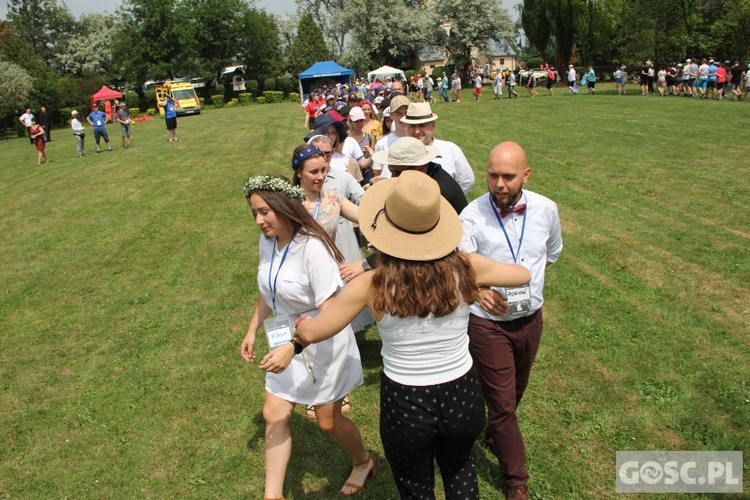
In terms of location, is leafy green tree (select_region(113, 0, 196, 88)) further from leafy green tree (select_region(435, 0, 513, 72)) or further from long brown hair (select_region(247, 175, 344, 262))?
long brown hair (select_region(247, 175, 344, 262))

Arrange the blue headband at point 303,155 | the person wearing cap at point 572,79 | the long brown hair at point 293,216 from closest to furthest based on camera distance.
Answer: the long brown hair at point 293,216, the blue headband at point 303,155, the person wearing cap at point 572,79

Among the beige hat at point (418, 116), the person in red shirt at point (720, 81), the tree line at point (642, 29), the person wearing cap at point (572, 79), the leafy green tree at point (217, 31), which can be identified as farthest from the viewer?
the leafy green tree at point (217, 31)

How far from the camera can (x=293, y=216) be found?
3125mm

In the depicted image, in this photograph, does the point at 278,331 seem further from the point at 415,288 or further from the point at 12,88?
the point at 12,88

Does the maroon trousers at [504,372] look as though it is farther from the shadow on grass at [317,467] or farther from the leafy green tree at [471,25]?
the leafy green tree at [471,25]

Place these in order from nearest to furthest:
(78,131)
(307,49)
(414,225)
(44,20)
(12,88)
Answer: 1. (414,225)
2. (78,131)
3. (12,88)
4. (307,49)
5. (44,20)

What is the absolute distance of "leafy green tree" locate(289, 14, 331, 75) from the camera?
63.2 m

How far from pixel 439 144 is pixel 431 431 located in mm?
3229

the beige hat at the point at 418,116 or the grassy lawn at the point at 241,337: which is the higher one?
the beige hat at the point at 418,116

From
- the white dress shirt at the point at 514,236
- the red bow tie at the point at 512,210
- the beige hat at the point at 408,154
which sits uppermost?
the beige hat at the point at 408,154

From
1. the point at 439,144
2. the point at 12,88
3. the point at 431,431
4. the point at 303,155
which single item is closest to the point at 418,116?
the point at 439,144

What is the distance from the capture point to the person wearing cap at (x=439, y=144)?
4.92 m

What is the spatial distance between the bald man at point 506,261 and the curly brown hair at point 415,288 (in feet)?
3.33

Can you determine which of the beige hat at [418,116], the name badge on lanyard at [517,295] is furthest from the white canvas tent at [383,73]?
the name badge on lanyard at [517,295]
